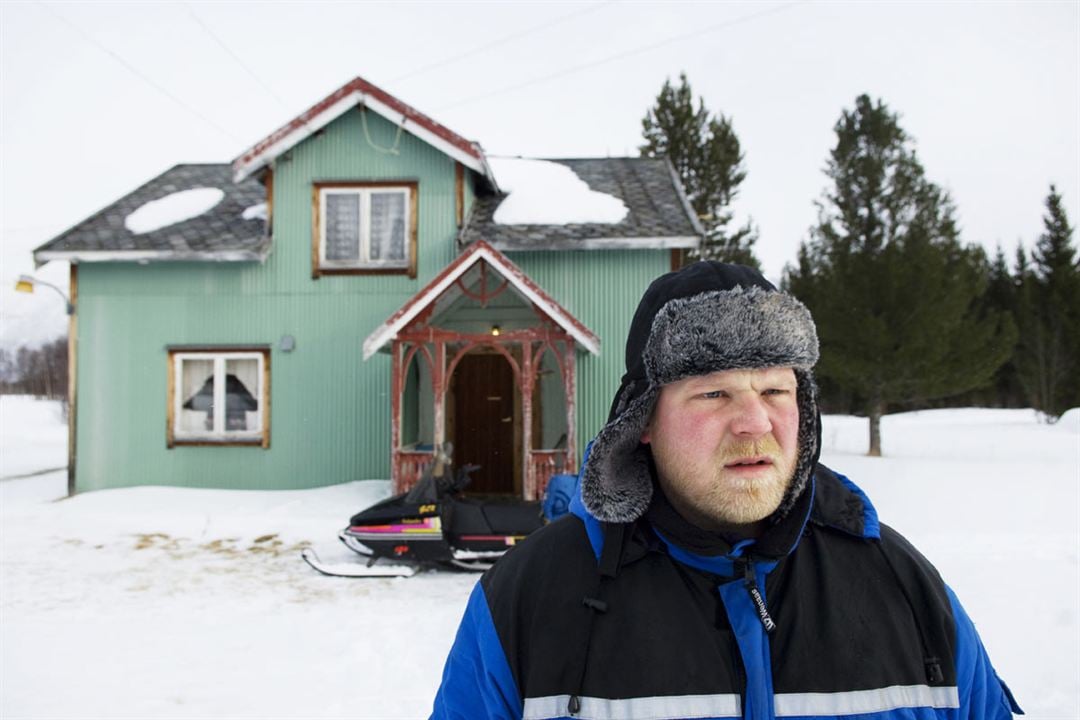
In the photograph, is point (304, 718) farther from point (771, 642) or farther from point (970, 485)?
point (970, 485)

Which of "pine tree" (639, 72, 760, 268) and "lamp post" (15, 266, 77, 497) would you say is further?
"pine tree" (639, 72, 760, 268)

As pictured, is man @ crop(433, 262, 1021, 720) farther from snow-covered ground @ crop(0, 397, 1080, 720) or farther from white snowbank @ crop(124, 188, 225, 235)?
white snowbank @ crop(124, 188, 225, 235)

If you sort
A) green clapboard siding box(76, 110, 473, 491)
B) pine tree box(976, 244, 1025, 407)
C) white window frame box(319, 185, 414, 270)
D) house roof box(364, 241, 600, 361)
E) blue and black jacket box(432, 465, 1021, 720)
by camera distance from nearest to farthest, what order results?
1. blue and black jacket box(432, 465, 1021, 720)
2. house roof box(364, 241, 600, 361)
3. green clapboard siding box(76, 110, 473, 491)
4. white window frame box(319, 185, 414, 270)
5. pine tree box(976, 244, 1025, 407)

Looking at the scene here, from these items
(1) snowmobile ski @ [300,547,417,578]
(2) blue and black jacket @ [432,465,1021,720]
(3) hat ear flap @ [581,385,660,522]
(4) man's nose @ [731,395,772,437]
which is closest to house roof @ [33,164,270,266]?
(1) snowmobile ski @ [300,547,417,578]

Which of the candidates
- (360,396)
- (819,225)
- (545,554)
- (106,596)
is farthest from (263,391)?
(819,225)

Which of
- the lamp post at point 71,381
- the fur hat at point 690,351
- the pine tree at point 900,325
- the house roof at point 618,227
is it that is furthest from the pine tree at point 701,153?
the fur hat at point 690,351

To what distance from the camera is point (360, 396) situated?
12.1 metres

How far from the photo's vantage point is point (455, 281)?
989cm

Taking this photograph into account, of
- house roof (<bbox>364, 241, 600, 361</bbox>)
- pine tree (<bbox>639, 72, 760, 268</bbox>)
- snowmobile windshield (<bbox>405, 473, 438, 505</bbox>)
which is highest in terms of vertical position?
pine tree (<bbox>639, 72, 760, 268</bbox>)

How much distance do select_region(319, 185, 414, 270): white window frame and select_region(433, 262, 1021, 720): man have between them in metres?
10.9

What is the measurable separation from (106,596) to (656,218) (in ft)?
30.7

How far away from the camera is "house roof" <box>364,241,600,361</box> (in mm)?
9797

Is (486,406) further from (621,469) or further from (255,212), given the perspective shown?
(621,469)

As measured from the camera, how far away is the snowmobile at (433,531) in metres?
6.94
